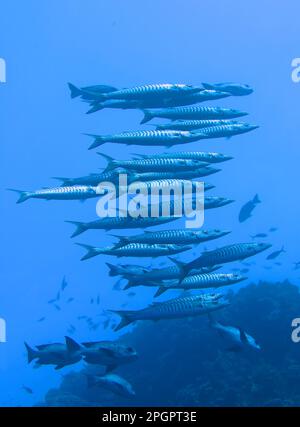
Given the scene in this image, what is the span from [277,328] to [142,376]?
10.8ft

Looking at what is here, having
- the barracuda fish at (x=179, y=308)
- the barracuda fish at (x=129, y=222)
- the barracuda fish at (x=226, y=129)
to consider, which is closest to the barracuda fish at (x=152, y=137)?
the barracuda fish at (x=226, y=129)

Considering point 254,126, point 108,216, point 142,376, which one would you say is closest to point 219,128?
point 254,126

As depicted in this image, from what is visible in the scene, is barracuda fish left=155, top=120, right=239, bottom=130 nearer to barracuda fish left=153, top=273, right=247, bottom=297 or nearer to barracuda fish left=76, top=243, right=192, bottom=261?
barracuda fish left=76, top=243, right=192, bottom=261

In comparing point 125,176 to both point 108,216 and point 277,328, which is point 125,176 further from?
point 277,328

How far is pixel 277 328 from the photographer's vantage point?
11.0m

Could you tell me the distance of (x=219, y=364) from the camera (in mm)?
10008

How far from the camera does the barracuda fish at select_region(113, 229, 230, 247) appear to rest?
23.6ft

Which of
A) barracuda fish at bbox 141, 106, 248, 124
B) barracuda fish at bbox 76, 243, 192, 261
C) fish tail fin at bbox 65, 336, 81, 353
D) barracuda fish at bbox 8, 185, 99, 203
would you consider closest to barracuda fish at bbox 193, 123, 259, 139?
barracuda fish at bbox 141, 106, 248, 124

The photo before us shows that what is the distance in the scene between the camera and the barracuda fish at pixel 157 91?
726 centimetres

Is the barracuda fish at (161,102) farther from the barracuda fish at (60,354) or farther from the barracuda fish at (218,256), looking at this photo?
the barracuda fish at (60,354)

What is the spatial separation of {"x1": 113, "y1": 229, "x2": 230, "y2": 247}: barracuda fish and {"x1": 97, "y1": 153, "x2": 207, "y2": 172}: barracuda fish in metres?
0.95

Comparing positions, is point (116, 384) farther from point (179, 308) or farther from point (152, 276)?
point (152, 276)

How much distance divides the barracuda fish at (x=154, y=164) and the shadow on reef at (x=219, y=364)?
4.24 meters

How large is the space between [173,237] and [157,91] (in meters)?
2.17
